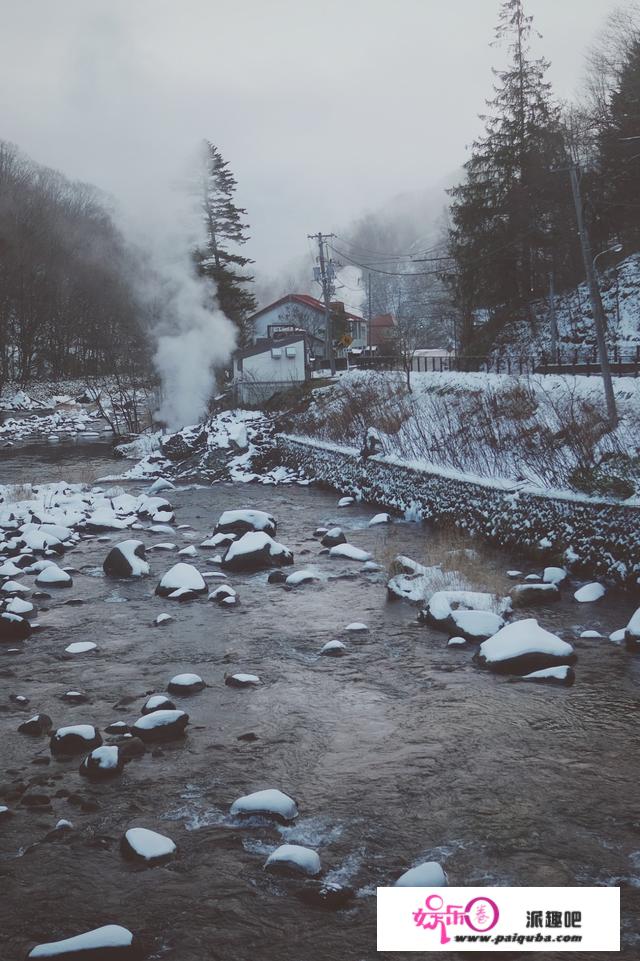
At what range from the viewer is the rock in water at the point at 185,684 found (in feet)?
35.0

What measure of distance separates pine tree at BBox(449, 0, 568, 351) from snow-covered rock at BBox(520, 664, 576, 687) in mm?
37942

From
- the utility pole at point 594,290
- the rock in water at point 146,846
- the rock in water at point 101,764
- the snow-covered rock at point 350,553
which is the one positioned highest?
the utility pole at point 594,290

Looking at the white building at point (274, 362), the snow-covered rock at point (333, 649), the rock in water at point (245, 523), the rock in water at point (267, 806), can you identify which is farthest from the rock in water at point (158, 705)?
the white building at point (274, 362)

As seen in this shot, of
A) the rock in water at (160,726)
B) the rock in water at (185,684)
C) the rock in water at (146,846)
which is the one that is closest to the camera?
the rock in water at (146,846)

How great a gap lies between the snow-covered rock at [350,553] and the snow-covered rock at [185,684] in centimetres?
779

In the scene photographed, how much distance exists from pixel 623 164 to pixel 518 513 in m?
31.6

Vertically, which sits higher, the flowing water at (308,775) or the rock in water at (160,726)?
the rock in water at (160,726)

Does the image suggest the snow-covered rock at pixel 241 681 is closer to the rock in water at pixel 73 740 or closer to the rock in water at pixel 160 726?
the rock in water at pixel 160 726

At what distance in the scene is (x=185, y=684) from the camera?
35.0 ft

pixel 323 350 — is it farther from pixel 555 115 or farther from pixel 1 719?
pixel 1 719

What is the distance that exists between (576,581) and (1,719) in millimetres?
10779

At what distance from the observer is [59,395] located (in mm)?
71750

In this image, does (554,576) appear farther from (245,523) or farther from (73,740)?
(73,740)

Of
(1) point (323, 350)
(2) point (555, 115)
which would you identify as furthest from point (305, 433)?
(1) point (323, 350)
